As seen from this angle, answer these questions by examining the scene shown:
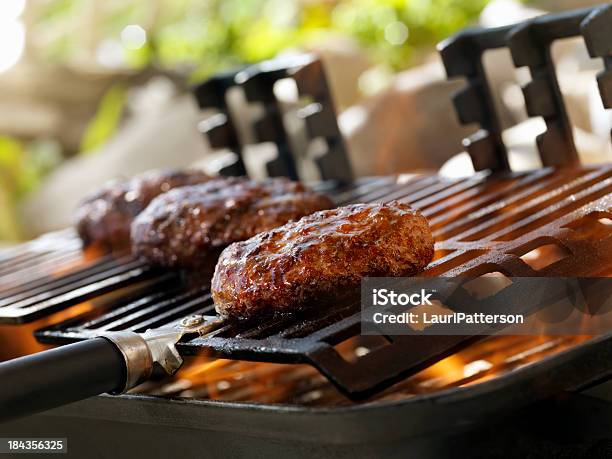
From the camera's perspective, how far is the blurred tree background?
37.7 ft

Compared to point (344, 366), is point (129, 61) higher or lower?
Result: higher

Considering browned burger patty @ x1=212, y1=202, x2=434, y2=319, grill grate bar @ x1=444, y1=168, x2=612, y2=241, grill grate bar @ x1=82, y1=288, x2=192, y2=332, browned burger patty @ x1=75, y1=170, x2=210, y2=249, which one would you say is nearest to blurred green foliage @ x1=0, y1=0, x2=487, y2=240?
browned burger patty @ x1=75, y1=170, x2=210, y2=249

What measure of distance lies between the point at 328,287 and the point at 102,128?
11645mm

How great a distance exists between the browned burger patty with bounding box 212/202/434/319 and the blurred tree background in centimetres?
874

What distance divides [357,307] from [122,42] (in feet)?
48.7

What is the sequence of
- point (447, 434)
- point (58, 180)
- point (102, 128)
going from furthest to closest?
point (102, 128) → point (58, 180) → point (447, 434)

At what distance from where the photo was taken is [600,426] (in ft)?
7.23

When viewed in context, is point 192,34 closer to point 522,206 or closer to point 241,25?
point 241,25

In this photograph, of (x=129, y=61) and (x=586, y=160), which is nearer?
(x=586, y=160)

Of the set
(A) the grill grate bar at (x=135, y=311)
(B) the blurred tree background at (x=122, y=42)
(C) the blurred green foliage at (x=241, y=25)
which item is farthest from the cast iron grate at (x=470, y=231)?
(B) the blurred tree background at (x=122, y=42)

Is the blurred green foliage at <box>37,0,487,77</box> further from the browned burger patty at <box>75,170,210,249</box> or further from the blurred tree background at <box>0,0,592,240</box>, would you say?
the browned burger patty at <box>75,170,210,249</box>

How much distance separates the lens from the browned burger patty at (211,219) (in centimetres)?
333

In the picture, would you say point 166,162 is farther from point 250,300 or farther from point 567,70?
point 250,300

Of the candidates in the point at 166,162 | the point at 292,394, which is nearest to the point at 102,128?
the point at 166,162
